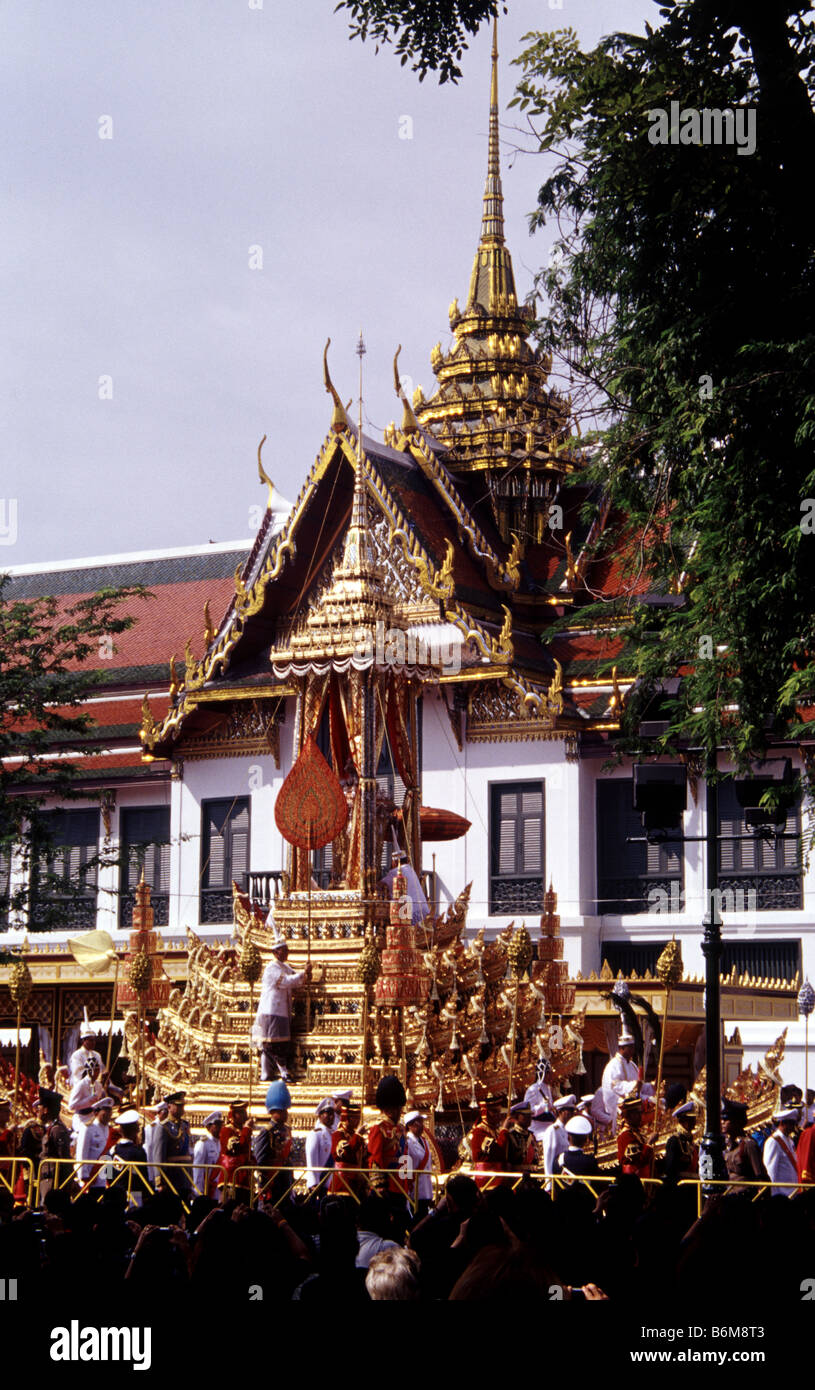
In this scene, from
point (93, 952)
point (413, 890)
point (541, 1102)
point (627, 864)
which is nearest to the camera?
point (541, 1102)

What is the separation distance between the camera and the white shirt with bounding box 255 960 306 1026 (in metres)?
20.9

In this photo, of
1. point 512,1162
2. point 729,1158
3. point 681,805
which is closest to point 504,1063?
point 512,1162

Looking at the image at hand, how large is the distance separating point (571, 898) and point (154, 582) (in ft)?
43.8

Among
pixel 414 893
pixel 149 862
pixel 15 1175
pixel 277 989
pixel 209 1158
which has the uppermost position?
pixel 149 862

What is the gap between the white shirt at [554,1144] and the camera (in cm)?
1509

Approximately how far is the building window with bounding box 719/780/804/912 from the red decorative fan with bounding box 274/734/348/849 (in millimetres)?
9228

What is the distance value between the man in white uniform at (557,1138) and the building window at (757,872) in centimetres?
1322

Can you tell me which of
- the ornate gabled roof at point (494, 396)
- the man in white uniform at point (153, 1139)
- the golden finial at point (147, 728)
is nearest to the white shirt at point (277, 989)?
the man in white uniform at point (153, 1139)

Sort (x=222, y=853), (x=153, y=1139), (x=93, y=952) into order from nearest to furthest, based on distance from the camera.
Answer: (x=153, y=1139) < (x=93, y=952) < (x=222, y=853)

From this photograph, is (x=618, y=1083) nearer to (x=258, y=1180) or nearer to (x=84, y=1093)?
(x=258, y=1180)

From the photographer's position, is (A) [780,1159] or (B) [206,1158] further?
(B) [206,1158]

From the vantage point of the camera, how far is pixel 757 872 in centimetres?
2908

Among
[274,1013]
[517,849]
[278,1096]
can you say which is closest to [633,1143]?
[278,1096]

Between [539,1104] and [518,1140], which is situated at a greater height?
[539,1104]
